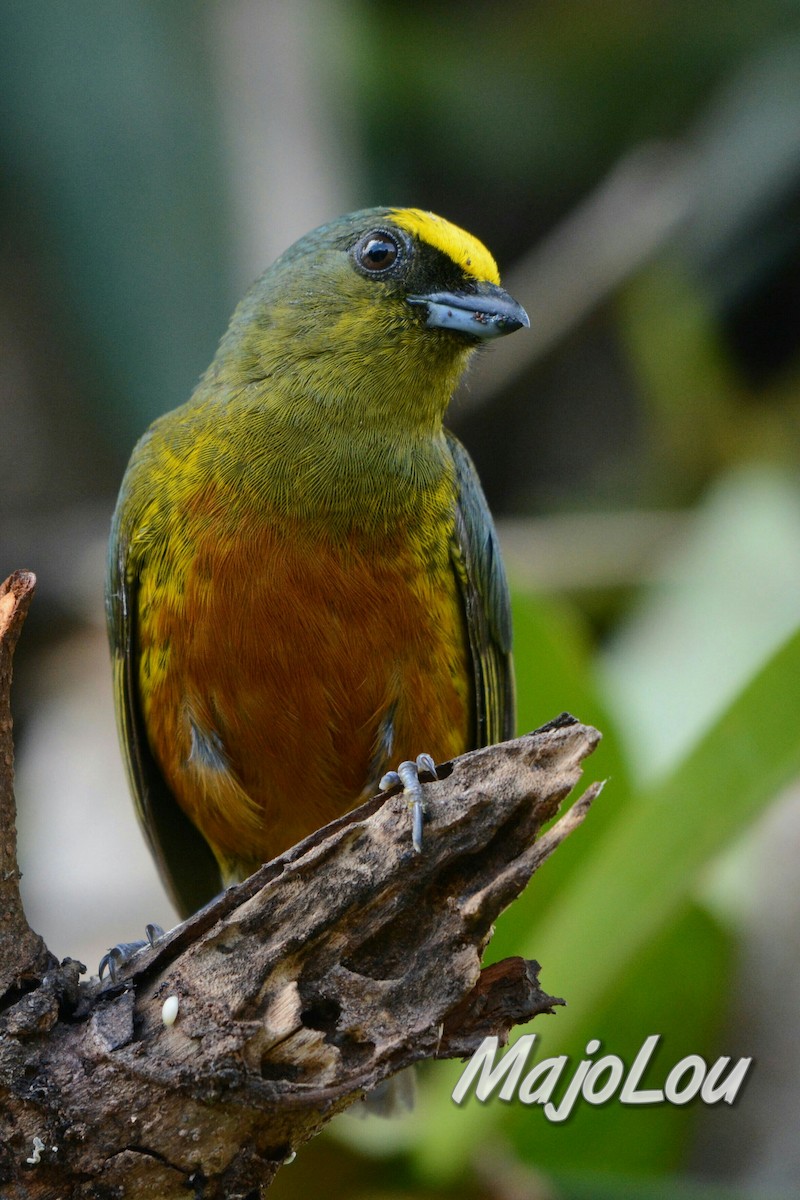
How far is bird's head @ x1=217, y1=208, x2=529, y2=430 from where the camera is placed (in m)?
3.29

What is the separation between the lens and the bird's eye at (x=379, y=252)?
335 centimetres

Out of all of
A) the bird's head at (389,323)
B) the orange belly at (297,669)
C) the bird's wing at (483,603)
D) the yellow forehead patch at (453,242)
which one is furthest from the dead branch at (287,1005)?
the yellow forehead patch at (453,242)

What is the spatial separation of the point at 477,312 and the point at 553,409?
3.76 m

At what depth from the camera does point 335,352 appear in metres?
3.38

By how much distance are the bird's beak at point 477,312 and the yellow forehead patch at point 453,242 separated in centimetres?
5

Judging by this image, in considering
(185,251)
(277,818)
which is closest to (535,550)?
(185,251)

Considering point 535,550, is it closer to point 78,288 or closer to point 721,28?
point 78,288

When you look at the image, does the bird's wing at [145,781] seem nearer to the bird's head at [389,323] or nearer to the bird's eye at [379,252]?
the bird's head at [389,323]

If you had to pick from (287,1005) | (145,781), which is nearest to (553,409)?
(145,781)

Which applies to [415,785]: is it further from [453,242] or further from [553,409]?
[553,409]

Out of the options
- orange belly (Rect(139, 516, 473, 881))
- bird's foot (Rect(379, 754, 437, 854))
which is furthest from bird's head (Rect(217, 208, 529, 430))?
bird's foot (Rect(379, 754, 437, 854))

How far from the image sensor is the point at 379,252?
3361 millimetres

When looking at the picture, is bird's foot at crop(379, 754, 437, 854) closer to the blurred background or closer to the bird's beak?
the blurred background

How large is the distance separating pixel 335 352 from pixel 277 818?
3.98 feet
